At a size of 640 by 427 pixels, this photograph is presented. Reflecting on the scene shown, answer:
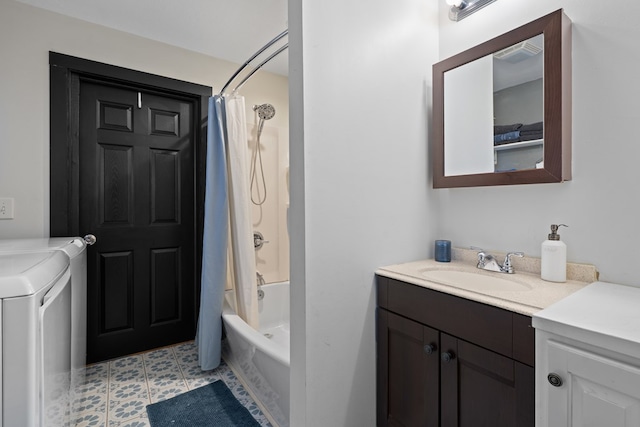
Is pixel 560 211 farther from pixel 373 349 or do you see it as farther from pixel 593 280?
pixel 373 349

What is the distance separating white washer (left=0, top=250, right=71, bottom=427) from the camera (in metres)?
0.75

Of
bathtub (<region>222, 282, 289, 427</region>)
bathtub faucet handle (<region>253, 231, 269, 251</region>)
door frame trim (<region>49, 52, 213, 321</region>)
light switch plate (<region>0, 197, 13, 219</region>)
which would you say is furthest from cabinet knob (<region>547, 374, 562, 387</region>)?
light switch plate (<region>0, 197, 13, 219</region>)

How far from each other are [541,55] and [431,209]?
2.51ft

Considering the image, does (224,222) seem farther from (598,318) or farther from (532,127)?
(598,318)

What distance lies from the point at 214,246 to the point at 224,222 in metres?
0.18

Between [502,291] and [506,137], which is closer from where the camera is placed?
[502,291]

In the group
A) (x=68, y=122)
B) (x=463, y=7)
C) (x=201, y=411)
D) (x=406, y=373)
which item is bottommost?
(x=201, y=411)

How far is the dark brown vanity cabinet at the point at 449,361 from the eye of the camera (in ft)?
2.75

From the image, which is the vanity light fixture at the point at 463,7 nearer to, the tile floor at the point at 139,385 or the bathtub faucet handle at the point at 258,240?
the bathtub faucet handle at the point at 258,240

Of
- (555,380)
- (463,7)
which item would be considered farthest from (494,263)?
(463,7)

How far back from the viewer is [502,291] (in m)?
1.14

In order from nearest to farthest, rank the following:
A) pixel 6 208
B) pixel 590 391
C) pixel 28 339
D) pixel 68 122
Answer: pixel 590 391 < pixel 28 339 < pixel 6 208 < pixel 68 122

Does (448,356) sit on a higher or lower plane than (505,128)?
lower

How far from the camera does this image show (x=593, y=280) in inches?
42.4
